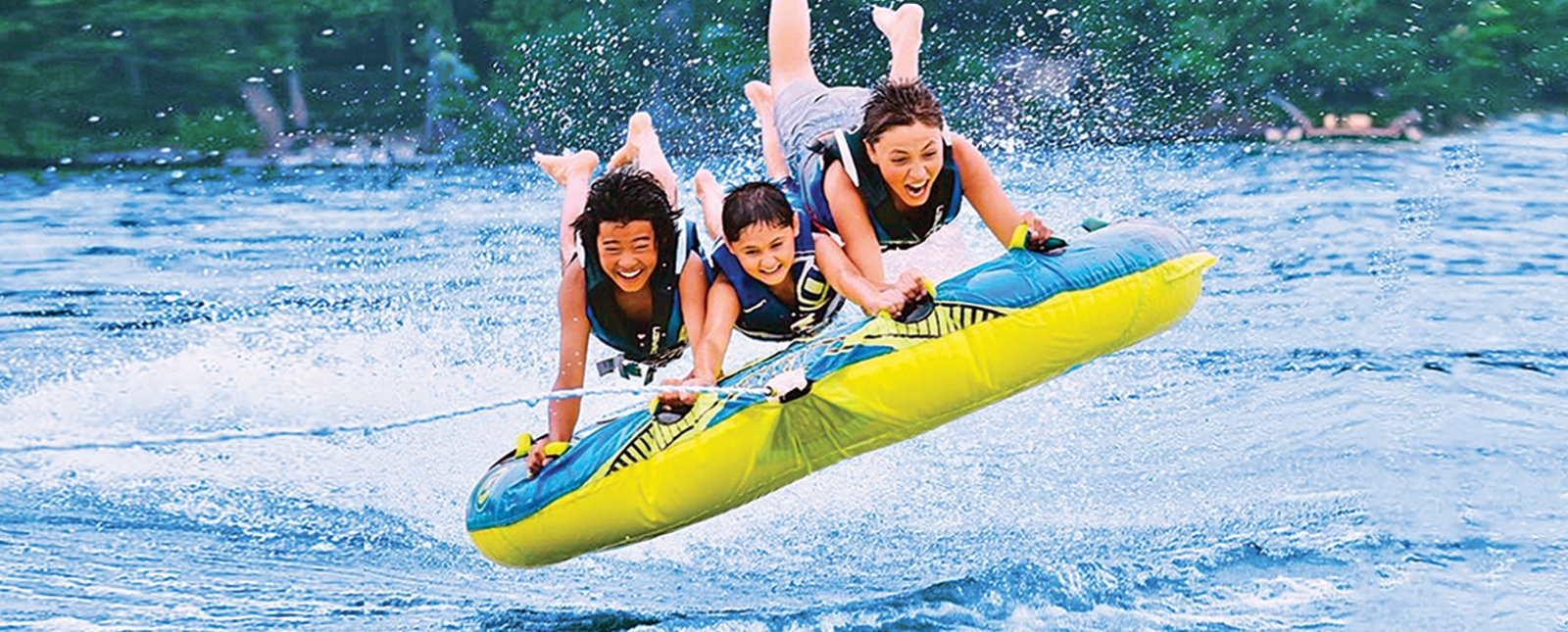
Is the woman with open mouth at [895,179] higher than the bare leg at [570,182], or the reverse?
the bare leg at [570,182]

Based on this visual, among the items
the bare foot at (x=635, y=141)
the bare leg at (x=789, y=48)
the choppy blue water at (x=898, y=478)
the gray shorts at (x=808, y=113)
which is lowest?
the choppy blue water at (x=898, y=478)

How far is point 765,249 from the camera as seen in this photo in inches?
150

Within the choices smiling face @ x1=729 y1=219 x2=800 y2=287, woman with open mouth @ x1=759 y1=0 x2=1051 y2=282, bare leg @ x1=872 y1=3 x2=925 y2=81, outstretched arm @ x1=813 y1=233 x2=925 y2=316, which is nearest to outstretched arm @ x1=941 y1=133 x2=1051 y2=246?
woman with open mouth @ x1=759 y1=0 x2=1051 y2=282

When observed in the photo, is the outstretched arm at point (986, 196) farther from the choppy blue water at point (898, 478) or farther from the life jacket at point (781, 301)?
the choppy blue water at point (898, 478)

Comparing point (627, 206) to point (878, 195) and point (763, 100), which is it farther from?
point (763, 100)

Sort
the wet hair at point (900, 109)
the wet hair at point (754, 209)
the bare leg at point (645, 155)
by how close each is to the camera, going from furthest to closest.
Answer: the bare leg at point (645, 155) < the wet hair at point (900, 109) < the wet hair at point (754, 209)

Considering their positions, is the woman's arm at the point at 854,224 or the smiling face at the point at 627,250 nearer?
the smiling face at the point at 627,250

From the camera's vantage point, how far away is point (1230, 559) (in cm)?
466

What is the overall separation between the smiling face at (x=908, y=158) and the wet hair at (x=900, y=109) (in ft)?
0.04

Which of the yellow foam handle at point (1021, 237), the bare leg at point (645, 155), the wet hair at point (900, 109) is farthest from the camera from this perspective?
the bare leg at point (645, 155)

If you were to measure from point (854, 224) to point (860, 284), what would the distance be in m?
0.19

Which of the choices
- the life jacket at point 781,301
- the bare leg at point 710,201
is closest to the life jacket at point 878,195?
the life jacket at point 781,301

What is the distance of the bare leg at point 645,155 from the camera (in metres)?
4.29

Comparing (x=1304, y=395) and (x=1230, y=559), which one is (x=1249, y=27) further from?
(x=1230, y=559)
